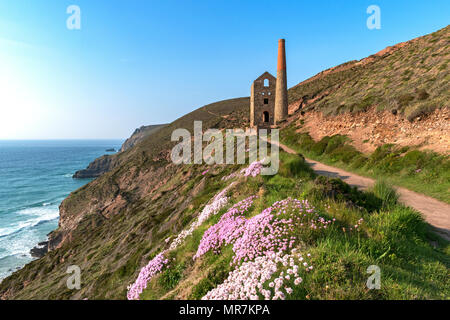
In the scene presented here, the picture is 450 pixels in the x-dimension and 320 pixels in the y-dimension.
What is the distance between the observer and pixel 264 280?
317 centimetres

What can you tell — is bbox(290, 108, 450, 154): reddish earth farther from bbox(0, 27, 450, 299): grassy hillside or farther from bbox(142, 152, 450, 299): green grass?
bbox(0, 27, 450, 299): grassy hillside

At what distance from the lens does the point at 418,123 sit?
51.0ft

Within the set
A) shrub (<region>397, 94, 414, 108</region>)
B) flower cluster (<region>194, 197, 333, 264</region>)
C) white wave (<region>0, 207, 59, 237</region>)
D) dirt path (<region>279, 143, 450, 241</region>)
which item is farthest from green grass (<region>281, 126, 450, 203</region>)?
white wave (<region>0, 207, 59, 237</region>)

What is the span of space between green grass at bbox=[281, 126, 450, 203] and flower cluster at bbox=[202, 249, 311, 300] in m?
7.72

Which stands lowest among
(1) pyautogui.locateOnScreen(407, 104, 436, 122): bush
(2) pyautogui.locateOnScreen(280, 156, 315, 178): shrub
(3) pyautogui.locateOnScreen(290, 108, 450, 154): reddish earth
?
(2) pyautogui.locateOnScreen(280, 156, 315, 178): shrub

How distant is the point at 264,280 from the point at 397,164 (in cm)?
1450

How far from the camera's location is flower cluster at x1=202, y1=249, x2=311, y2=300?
2.94 metres

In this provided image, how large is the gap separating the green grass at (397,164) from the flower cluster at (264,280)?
304 inches

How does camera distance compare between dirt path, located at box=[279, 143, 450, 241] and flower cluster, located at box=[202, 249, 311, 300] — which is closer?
flower cluster, located at box=[202, 249, 311, 300]

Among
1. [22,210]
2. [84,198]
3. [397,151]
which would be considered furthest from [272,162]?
[22,210]

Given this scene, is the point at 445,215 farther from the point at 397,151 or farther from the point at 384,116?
the point at 384,116

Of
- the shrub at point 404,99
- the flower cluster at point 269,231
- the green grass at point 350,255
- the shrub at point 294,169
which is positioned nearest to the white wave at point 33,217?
the green grass at point 350,255

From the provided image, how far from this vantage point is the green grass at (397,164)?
34.6ft

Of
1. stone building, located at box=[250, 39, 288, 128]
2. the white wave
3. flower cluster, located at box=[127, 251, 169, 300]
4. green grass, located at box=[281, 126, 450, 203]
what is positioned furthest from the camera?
the white wave
